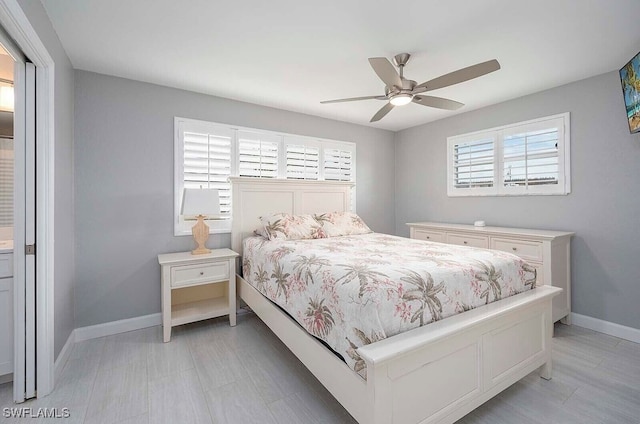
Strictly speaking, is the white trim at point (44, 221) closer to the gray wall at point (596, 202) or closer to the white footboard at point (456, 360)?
the white footboard at point (456, 360)

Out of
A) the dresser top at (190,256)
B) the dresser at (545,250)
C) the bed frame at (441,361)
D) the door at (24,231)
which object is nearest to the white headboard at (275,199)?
the dresser top at (190,256)

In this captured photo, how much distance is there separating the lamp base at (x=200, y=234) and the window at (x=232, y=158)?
0.25 metres

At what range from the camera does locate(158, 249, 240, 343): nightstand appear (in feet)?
8.76

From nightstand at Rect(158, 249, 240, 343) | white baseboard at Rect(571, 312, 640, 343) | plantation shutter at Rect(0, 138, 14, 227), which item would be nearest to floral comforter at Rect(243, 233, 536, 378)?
nightstand at Rect(158, 249, 240, 343)

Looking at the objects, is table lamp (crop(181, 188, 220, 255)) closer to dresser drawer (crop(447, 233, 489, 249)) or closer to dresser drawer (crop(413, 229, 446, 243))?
dresser drawer (crop(413, 229, 446, 243))

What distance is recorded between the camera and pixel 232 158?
11.2 ft

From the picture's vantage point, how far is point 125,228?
286 centimetres

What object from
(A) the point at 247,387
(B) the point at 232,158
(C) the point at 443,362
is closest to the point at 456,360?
(C) the point at 443,362

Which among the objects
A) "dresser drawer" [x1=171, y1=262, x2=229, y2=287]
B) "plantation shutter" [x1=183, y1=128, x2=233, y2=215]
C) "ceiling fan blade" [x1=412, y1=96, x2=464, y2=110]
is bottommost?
"dresser drawer" [x1=171, y1=262, x2=229, y2=287]

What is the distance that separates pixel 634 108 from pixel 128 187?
14.9ft

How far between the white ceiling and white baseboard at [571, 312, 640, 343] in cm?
243

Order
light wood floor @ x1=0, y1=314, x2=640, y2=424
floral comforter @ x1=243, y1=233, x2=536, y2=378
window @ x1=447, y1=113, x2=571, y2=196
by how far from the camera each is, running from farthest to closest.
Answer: window @ x1=447, y1=113, x2=571, y2=196, light wood floor @ x1=0, y1=314, x2=640, y2=424, floral comforter @ x1=243, y1=233, x2=536, y2=378

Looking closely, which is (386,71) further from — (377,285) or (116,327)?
(116,327)

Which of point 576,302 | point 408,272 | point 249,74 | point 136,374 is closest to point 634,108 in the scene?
point 576,302
